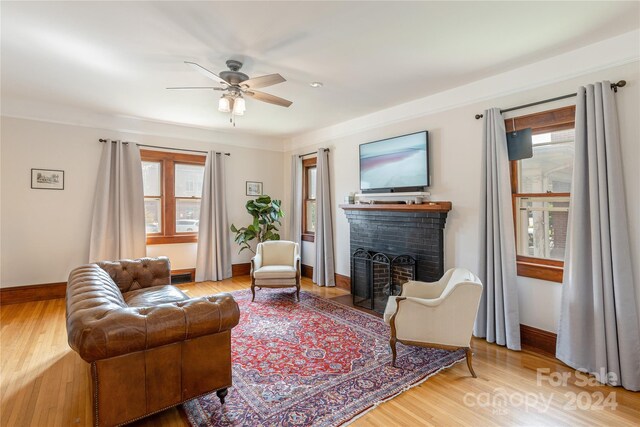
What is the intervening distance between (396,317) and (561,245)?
1.76 metres

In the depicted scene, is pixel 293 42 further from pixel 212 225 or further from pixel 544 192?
pixel 212 225

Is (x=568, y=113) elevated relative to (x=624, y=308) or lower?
elevated

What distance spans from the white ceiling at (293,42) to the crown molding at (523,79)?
92mm

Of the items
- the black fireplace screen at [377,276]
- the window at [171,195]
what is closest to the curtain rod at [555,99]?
the black fireplace screen at [377,276]

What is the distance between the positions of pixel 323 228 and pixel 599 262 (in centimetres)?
365

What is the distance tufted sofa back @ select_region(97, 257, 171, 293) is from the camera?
11.3 ft

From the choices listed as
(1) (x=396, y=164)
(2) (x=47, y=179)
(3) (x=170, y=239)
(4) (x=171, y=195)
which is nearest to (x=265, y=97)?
(1) (x=396, y=164)

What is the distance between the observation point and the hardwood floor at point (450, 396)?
2.07 meters

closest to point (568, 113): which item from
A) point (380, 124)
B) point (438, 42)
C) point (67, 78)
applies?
point (438, 42)

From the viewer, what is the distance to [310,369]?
2.69 metres

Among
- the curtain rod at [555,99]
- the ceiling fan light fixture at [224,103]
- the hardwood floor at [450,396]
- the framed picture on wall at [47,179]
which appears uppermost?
the ceiling fan light fixture at [224,103]

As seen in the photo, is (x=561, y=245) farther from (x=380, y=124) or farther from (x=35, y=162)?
(x=35, y=162)

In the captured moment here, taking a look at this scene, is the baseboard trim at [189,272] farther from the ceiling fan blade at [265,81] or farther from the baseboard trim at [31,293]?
the ceiling fan blade at [265,81]

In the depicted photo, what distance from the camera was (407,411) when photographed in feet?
7.07
